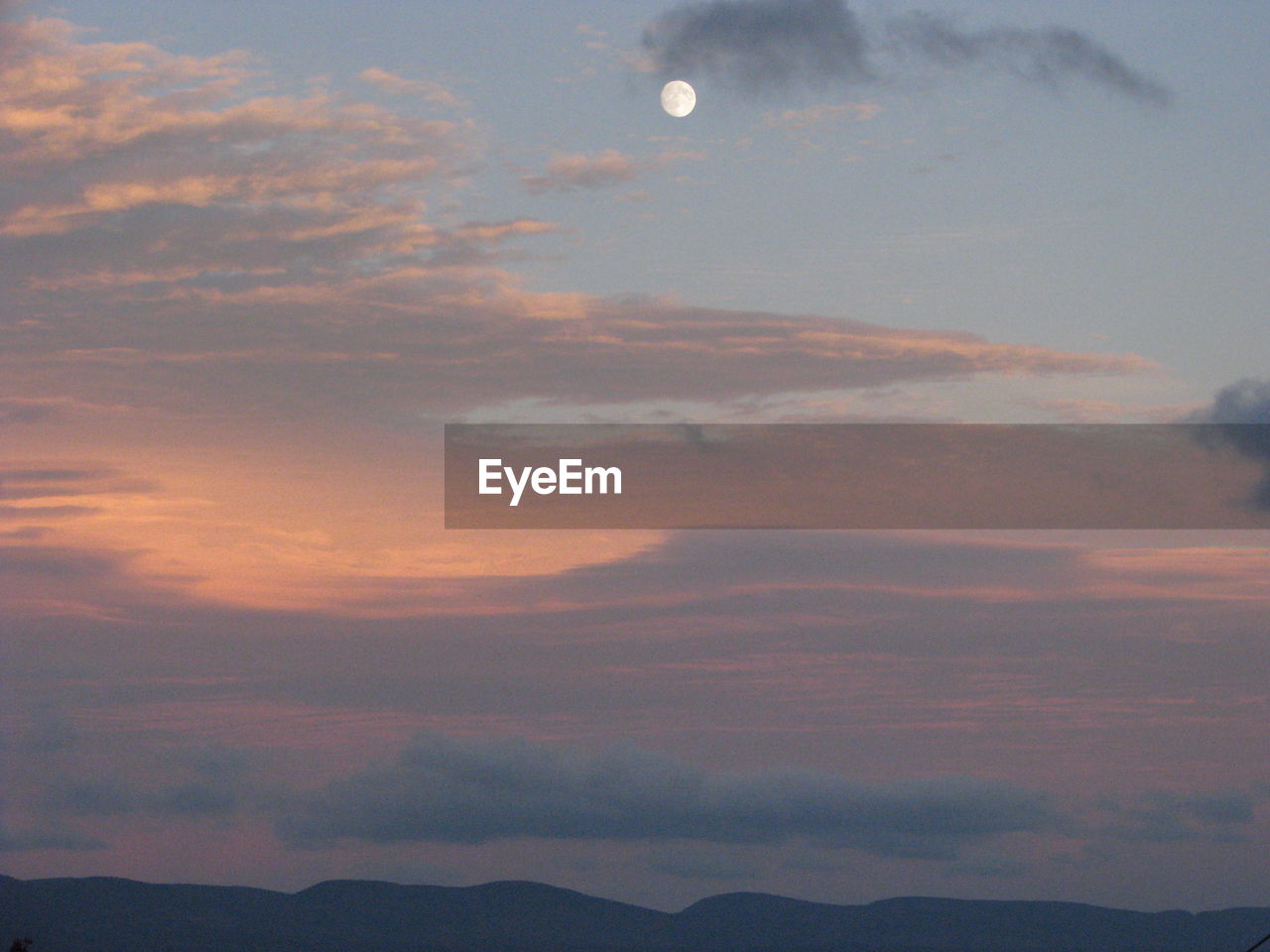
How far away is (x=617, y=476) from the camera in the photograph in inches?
3371

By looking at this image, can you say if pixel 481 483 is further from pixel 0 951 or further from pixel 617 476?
pixel 0 951

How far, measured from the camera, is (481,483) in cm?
8206

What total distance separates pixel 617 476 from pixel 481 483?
8256mm

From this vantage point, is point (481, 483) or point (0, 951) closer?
point (481, 483)

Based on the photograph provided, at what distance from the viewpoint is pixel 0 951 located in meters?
174

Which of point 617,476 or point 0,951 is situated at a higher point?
point 617,476

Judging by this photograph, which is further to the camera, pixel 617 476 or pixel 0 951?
pixel 0 951

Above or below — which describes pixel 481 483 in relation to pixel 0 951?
above

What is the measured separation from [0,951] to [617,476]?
127 meters

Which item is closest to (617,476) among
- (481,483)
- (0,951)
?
(481,483)
